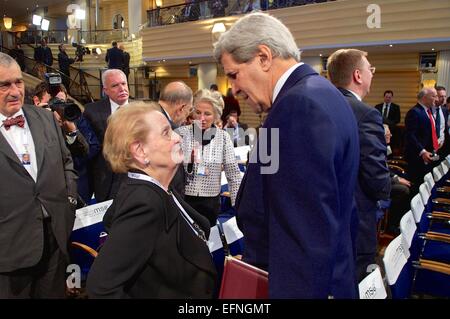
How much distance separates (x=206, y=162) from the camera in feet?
8.86

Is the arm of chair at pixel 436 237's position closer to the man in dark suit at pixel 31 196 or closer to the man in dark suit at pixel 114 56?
the man in dark suit at pixel 31 196

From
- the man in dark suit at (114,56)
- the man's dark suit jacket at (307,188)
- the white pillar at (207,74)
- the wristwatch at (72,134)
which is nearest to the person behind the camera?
the man's dark suit jacket at (307,188)

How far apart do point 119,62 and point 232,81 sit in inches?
418

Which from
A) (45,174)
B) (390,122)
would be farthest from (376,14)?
(45,174)

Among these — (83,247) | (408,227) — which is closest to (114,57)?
(83,247)

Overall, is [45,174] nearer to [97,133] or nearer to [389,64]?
[97,133]

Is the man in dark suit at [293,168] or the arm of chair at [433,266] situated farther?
the arm of chair at [433,266]

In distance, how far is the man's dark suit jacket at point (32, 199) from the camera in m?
1.90

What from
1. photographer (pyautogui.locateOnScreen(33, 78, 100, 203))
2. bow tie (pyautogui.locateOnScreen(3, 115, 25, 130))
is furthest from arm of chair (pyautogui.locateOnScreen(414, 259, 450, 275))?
bow tie (pyautogui.locateOnScreen(3, 115, 25, 130))

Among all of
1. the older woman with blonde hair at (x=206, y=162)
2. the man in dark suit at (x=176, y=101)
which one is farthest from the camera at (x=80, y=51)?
the older woman with blonde hair at (x=206, y=162)

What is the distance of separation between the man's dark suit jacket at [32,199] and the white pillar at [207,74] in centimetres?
1027

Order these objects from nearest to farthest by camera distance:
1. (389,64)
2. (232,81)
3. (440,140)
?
1. (232,81)
2. (440,140)
3. (389,64)

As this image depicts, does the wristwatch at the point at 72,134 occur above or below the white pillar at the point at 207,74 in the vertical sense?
below
